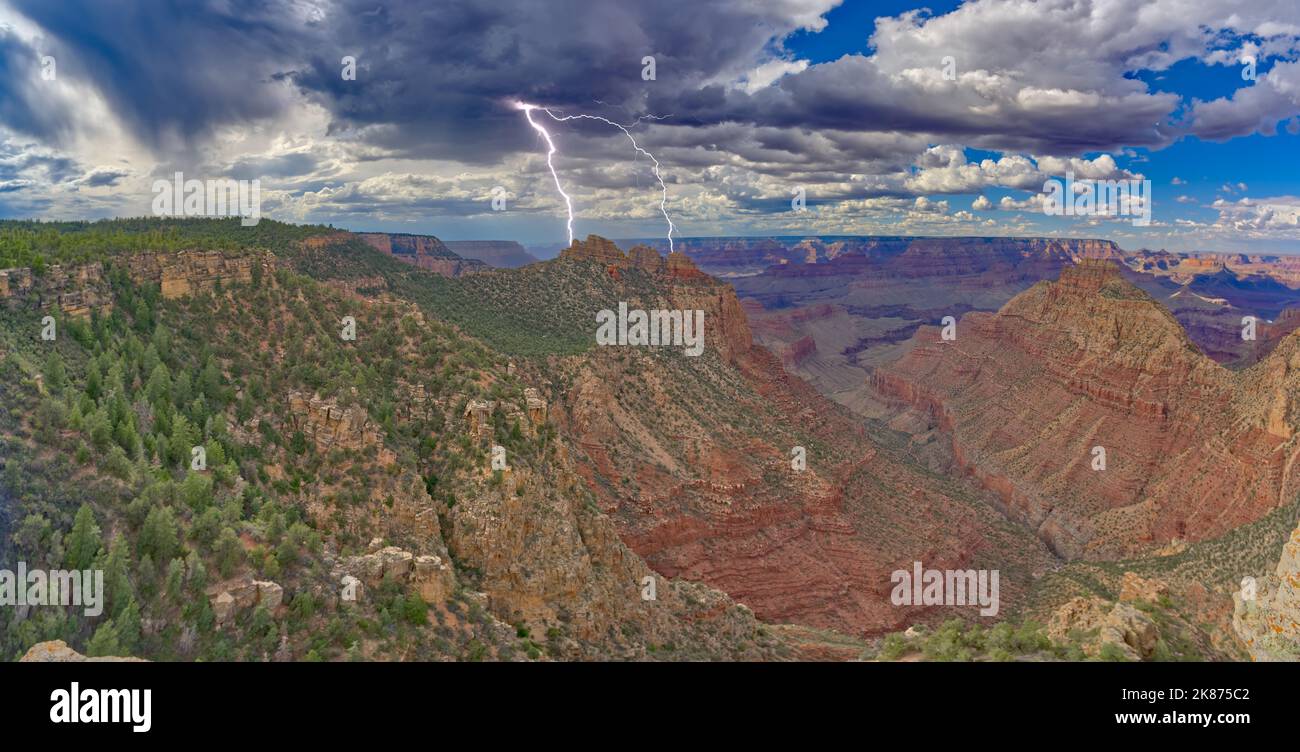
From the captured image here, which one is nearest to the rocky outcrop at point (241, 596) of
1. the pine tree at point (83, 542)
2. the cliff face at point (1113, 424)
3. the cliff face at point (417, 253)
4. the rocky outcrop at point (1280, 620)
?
the pine tree at point (83, 542)

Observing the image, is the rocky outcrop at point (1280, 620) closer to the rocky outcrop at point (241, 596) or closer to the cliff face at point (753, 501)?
the rocky outcrop at point (241, 596)

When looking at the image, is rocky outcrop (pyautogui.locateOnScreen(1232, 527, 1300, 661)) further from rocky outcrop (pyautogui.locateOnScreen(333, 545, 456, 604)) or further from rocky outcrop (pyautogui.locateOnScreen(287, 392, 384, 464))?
rocky outcrop (pyautogui.locateOnScreen(287, 392, 384, 464))

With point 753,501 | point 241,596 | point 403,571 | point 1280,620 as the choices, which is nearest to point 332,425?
point 403,571

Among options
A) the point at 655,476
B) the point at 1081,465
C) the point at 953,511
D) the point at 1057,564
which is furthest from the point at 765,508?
the point at 1081,465

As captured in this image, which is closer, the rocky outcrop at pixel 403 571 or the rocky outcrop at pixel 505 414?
the rocky outcrop at pixel 403 571
